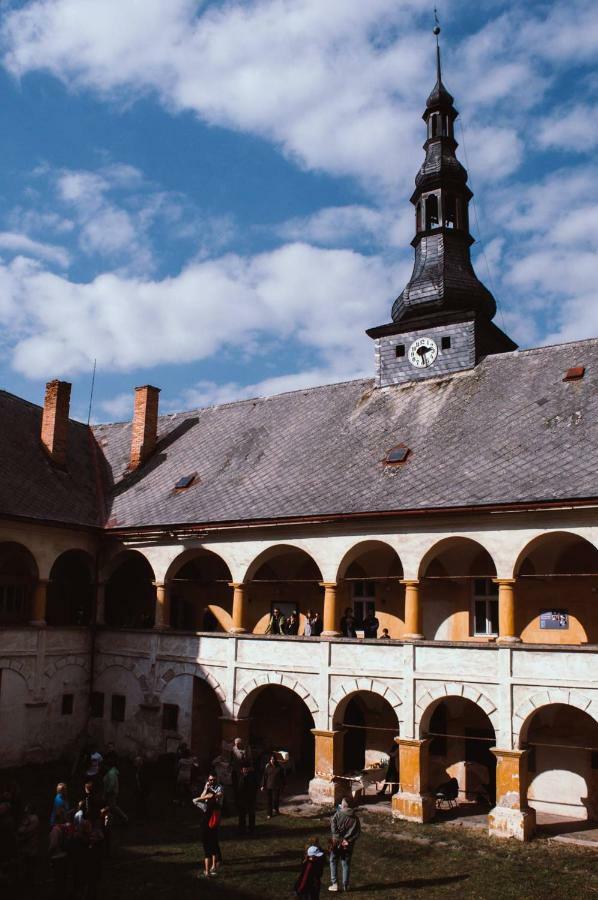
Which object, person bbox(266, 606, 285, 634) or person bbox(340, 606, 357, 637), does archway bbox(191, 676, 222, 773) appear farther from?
person bbox(340, 606, 357, 637)

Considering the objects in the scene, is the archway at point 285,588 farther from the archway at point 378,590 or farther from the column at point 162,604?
the column at point 162,604

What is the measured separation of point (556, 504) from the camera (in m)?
18.2

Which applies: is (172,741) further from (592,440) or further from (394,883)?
(592,440)

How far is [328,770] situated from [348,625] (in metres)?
3.61

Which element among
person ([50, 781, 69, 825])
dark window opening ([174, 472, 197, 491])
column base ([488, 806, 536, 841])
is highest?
dark window opening ([174, 472, 197, 491])

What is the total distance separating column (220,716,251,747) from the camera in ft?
73.5

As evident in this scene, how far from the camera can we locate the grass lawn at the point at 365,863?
1430 centimetres

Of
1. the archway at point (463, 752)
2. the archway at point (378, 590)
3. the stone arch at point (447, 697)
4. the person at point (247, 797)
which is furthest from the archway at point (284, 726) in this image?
the person at point (247, 797)

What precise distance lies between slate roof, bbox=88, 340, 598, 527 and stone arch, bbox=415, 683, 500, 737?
430 centimetres

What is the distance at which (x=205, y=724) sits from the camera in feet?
77.8

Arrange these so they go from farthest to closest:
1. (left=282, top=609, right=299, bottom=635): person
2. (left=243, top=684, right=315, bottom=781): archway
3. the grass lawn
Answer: (left=243, top=684, right=315, bottom=781): archway < (left=282, top=609, right=299, bottom=635): person < the grass lawn

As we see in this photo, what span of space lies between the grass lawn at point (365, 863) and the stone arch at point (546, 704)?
236cm

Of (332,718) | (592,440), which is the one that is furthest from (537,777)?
(592,440)

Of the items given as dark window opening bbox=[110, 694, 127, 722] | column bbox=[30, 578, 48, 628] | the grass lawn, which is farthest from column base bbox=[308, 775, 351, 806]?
column bbox=[30, 578, 48, 628]
